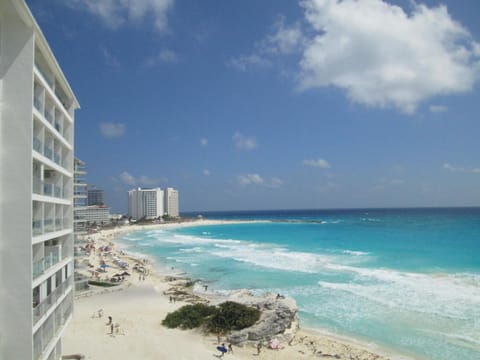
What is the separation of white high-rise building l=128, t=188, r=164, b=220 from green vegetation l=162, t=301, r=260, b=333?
157 m

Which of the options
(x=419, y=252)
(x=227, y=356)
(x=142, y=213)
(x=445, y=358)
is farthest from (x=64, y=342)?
(x=142, y=213)

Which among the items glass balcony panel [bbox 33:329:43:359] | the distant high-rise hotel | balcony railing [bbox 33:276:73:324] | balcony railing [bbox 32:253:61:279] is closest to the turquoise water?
balcony railing [bbox 33:276:73:324]

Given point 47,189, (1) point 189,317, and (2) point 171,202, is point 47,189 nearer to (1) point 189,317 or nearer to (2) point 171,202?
(1) point 189,317

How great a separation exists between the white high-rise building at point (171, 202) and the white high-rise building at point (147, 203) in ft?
26.5

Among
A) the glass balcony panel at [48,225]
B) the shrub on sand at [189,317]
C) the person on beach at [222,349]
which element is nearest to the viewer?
the glass balcony panel at [48,225]

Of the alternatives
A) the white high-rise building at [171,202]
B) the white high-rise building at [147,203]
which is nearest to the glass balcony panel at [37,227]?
the white high-rise building at [147,203]

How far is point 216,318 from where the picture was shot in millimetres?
22312

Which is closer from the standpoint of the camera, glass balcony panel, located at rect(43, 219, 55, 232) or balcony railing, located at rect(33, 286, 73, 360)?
balcony railing, located at rect(33, 286, 73, 360)

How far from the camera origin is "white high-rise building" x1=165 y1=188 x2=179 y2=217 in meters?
189

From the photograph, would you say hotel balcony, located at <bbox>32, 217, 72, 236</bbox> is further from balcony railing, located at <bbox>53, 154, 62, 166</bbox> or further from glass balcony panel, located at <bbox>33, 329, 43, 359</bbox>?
glass balcony panel, located at <bbox>33, 329, 43, 359</bbox>

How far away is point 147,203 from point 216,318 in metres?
161

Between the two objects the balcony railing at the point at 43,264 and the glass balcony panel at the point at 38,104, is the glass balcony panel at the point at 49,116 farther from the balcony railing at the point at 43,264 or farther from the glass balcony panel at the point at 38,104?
the balcony railing at the point at 43,264

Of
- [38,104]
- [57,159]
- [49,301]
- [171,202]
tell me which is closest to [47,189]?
[57,159]

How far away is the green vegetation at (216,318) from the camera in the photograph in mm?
21609
